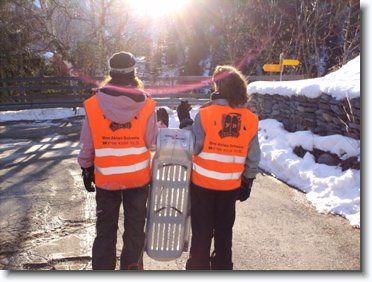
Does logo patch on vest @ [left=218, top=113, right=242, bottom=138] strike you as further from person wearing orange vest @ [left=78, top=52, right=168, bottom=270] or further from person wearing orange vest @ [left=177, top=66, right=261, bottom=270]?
person wearing orange vest @ [left=78, top=52, right=168, bottom=270]

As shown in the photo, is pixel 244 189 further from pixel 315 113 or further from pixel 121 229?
pixel 315 113

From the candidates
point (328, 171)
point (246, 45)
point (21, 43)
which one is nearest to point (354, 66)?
point (328, 171)

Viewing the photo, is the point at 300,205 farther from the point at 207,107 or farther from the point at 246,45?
the point at 246,45

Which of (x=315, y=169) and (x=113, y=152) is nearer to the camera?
(x=113, y=152)

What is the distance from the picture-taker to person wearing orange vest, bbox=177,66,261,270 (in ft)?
10.7

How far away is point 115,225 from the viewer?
337cm

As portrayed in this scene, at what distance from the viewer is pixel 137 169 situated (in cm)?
330

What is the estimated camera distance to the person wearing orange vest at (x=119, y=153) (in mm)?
3201

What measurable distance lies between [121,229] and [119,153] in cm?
164

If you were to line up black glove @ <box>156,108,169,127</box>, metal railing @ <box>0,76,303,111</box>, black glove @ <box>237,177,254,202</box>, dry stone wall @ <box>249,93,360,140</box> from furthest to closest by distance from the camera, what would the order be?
metal railing @ <box>0,76,303,111</box>, dry stone wall @ <box>249,93,360,140</box>, black glove @ <box>156,108,169,127</box>, black glove @ <box>237,177,254,202</box>

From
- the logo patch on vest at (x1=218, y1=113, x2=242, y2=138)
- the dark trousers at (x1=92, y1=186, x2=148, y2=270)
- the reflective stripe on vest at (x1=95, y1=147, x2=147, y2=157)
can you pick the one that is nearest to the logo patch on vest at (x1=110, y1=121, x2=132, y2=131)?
the reflective stripe on vest at (x1=95, y1=147, x2=147, y2=157)

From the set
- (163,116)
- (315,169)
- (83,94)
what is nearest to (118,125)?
(163,116)

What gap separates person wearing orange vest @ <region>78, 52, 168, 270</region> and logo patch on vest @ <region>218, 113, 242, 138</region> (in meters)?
0.58

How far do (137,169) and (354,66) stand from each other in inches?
249
